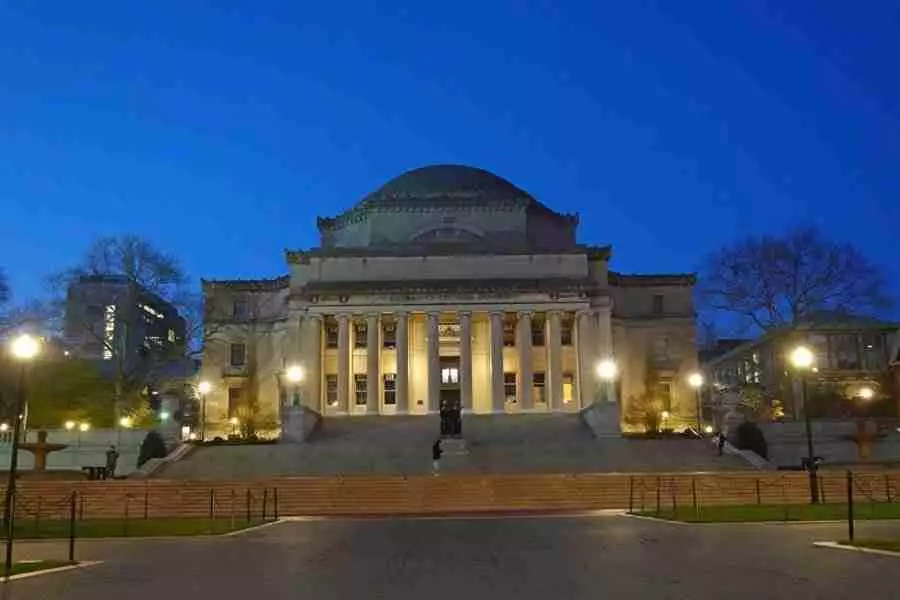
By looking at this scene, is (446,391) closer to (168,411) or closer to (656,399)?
(656,399)

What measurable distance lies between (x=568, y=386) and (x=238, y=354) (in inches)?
1047

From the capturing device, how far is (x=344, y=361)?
63812mm

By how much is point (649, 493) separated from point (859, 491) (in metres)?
7.49

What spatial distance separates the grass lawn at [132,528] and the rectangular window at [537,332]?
40.9m

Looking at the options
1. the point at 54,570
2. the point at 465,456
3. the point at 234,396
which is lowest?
the point at 54,570

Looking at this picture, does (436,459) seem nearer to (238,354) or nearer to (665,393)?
(665,393)

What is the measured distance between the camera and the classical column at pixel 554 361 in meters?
63.8

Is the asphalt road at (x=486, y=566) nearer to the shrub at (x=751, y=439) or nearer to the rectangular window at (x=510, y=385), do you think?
the shrub at (x=751, y=439)

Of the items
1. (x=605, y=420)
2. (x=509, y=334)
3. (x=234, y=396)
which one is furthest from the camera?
(x=234, y=396)

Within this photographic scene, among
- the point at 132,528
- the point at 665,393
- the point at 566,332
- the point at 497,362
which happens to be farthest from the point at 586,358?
the point at 132,528

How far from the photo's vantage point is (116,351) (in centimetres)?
5941

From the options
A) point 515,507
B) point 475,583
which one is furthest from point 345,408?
point 475,583

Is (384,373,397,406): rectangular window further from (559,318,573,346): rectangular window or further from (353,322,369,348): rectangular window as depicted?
(559,318,573,346): rectangular window

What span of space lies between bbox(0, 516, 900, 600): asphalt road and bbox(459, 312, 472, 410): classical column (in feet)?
129
